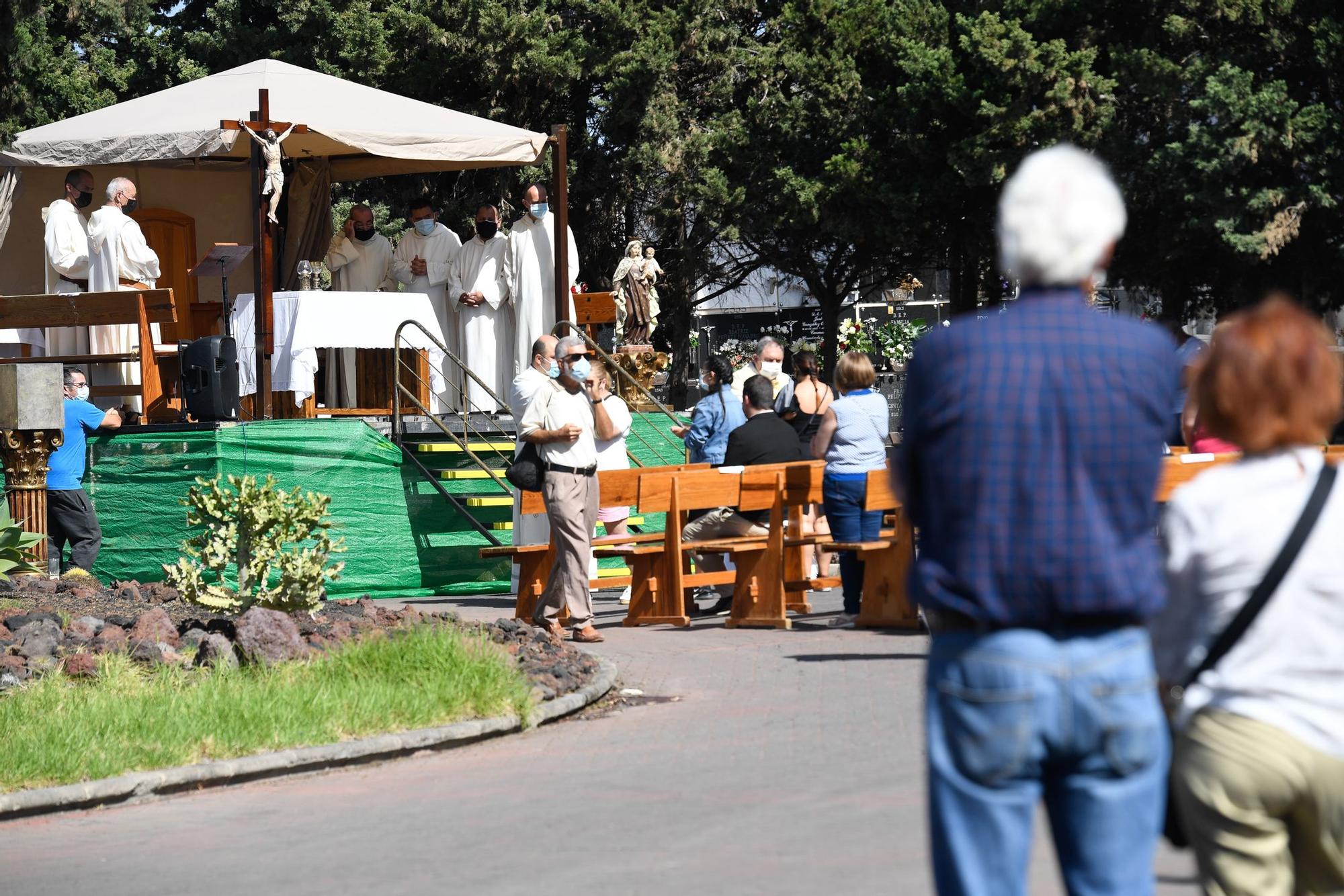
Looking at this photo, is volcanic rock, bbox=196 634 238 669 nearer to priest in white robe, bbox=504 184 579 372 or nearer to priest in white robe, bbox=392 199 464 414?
priest in white robe, bbox=504 184 579 372

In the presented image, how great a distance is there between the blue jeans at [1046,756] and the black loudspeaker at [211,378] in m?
12.7

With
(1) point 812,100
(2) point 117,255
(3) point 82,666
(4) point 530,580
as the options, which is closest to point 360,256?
(2) point 117,255

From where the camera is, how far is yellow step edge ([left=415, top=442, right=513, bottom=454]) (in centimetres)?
1683

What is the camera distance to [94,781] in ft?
25.3

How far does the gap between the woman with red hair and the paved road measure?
7.13 ft

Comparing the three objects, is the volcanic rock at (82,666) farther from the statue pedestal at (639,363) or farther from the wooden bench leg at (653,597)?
the statue pedestal at (639,363)

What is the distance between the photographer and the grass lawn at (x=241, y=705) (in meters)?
8.09

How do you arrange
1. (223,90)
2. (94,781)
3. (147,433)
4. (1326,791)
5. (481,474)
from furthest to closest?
(223,90) < (481,474) < (147,433) < (94,781) < (1326,791)

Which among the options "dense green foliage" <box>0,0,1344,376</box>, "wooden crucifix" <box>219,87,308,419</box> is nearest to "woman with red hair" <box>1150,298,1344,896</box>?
"wooden crucifix" <box>219,87,308,419</box>

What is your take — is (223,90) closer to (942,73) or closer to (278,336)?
(278,336)

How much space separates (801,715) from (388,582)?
792 centimetres

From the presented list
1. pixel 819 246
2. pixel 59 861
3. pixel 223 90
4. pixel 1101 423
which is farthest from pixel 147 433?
pixel 819 246

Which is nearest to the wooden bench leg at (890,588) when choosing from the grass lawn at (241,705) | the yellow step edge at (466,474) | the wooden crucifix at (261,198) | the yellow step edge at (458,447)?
the grass lawn at (241,705)

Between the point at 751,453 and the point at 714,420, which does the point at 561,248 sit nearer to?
the point at 714,420
